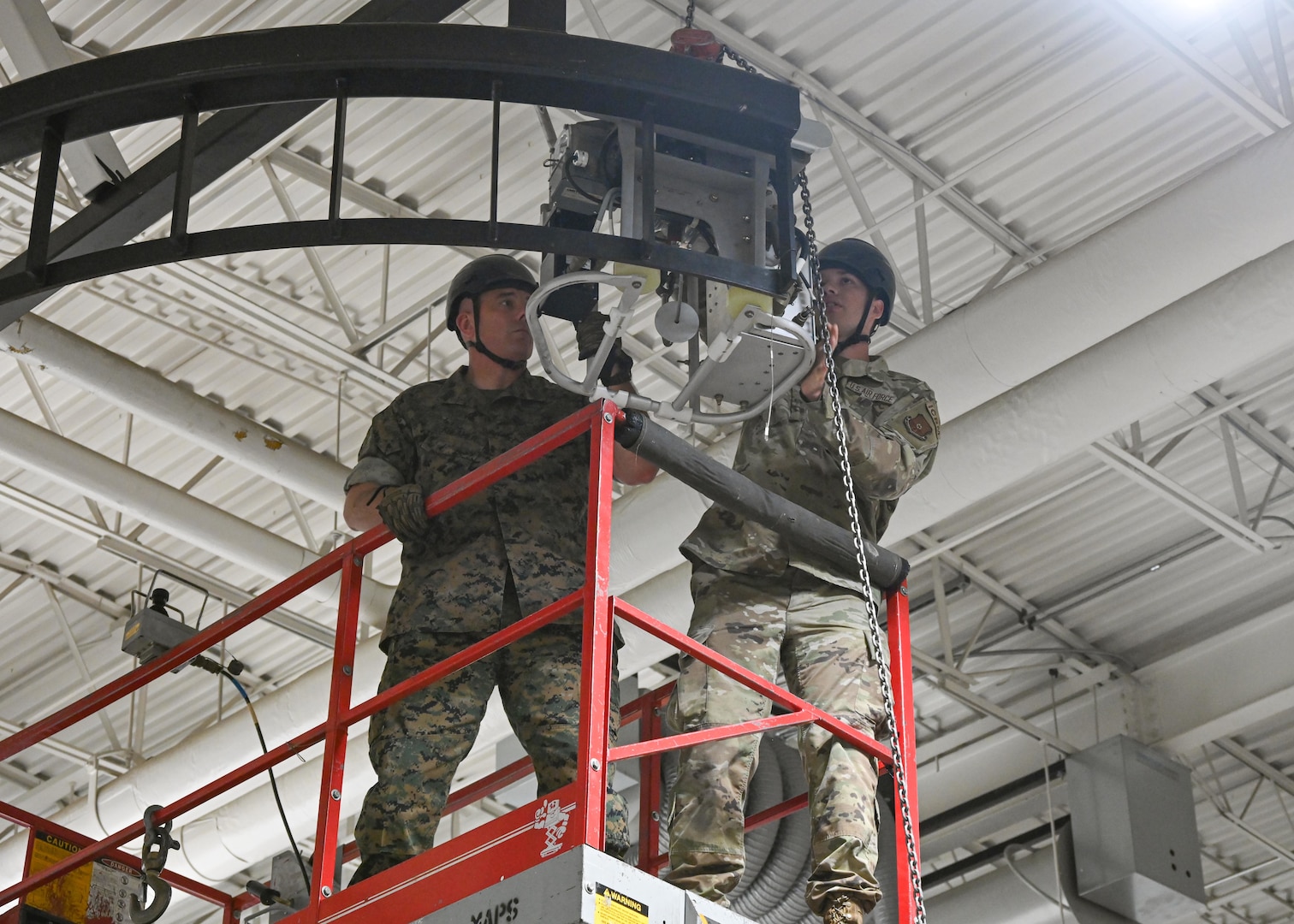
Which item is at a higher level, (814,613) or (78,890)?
(814,613)

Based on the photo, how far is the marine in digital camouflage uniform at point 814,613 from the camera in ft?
17.9

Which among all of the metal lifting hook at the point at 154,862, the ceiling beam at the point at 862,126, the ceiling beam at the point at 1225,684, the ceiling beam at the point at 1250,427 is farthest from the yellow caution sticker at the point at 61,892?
the ceiling beam at the point at 1225,684

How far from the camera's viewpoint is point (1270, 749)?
16656 millimetres

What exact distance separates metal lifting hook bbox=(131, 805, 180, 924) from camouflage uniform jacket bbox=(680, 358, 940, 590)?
2.25 m

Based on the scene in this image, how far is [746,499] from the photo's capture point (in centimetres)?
564

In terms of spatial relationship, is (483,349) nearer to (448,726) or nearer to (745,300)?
(745,300)

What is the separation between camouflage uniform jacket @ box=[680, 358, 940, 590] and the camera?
6.04 metres

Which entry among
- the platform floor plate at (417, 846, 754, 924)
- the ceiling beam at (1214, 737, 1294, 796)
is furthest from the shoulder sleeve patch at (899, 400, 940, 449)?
the ceiling beam at (1214, 737, 1294, 796)

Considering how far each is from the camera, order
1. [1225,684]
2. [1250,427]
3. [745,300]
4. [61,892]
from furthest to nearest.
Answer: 1. [1225,684]
2. [1250,427]
3. [61,892]
4. [745,300]

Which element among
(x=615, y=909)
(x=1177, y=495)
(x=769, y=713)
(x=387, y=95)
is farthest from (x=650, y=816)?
(x=1177, y=495)

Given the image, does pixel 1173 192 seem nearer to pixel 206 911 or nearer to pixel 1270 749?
pixel 1270 749

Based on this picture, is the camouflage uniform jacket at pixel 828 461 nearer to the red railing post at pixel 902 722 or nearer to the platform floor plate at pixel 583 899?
the red railing post at pixel 902 722

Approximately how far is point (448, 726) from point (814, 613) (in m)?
1.31

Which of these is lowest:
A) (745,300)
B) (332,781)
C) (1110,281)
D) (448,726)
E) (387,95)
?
(332,781)
